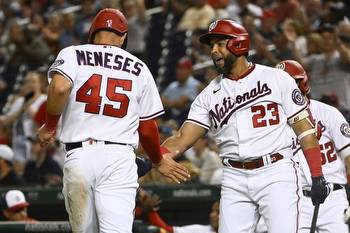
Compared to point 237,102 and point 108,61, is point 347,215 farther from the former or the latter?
point 108,61

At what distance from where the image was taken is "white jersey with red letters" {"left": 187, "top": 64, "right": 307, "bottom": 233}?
7.24 metres

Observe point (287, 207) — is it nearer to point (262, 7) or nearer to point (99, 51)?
point (99, 51)

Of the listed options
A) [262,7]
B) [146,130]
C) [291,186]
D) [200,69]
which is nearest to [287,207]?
[291,186]

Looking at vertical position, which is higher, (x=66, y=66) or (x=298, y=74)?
(x=66, y=66)

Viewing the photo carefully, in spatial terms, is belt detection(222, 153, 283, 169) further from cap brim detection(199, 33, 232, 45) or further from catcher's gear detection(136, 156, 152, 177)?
cap brim detection(199, 33, 232, 45)

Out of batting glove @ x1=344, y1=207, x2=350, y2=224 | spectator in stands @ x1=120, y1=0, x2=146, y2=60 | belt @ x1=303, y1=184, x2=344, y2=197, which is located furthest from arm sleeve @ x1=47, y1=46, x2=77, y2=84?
spectator in stands @ x1=120, y1=0, x2=146, y2=60

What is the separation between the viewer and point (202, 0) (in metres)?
15.4

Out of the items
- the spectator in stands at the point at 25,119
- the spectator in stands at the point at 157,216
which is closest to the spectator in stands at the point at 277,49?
the spectator in stands at the point at 25,119

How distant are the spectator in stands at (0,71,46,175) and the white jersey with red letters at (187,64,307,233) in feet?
20.8

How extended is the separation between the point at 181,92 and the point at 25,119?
2.23 meters

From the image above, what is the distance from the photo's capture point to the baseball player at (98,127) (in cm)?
677

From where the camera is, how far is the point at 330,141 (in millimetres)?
8609

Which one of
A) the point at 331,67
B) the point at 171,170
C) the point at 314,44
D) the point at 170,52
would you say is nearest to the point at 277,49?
the point at 314,44

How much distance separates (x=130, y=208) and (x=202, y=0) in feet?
29.5
